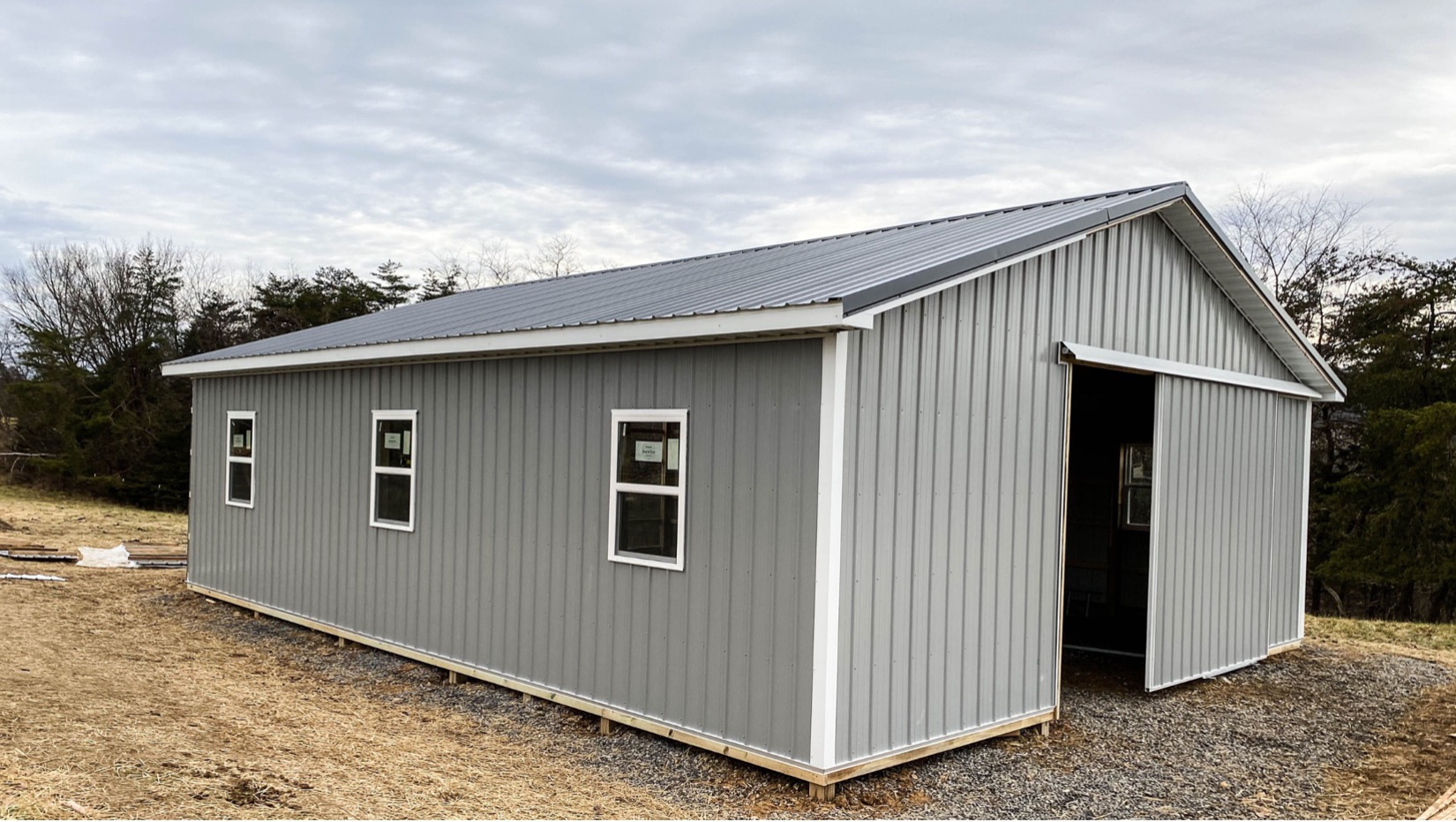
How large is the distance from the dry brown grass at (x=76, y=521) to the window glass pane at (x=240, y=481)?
19.0 ft

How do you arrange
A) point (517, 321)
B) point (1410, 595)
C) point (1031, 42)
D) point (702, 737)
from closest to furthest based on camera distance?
point (702, 737), point (517, 321), point (1031, 42), point (1410, 595)

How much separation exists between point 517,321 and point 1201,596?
18.8ft

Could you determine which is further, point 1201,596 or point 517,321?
point 1201,596

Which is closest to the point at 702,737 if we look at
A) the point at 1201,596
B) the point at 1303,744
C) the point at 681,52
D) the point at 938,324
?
the point at 938,324

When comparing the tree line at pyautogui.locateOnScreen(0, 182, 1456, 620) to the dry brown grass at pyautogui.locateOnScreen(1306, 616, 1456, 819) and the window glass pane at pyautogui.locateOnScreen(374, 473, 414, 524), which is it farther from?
the window glass pane at pyautogui.locateOnScreen(374, 473, 414, 524)

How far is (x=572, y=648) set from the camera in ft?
A: 21.7

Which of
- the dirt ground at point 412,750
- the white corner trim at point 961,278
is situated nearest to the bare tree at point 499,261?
the dirt ground at point 412,750

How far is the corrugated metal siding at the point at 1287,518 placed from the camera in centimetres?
944

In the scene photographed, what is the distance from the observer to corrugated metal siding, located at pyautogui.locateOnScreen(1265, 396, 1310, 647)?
9438mm

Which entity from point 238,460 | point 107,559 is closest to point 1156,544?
point 238,460

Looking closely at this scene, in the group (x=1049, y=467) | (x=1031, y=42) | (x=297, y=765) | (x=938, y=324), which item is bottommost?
(x=297, y=765)

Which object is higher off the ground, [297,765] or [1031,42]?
[1031,42]

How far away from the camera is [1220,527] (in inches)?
332

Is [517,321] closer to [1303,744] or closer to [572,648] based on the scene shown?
[572,648]
